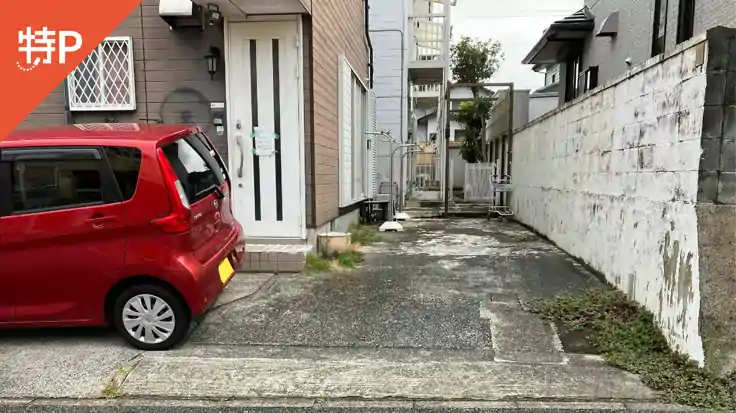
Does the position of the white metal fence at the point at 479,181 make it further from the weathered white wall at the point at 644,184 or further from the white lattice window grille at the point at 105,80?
the white lattice window grille at the point at 105,80

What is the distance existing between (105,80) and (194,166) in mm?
2942

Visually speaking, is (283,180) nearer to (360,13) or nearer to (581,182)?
(581,182)

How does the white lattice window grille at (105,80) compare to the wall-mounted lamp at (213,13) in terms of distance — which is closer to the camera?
the wall-mounted lamp at (213,13)

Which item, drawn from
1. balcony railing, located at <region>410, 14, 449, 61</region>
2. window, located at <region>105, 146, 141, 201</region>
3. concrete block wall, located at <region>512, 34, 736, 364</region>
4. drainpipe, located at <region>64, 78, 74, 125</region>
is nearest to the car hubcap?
window, located at <region>105, 146, 141, 201</region>

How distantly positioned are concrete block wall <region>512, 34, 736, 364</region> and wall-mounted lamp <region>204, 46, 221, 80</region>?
14.7 ft

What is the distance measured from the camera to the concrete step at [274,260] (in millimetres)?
5637

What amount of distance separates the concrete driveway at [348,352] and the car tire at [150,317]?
0.11 meters

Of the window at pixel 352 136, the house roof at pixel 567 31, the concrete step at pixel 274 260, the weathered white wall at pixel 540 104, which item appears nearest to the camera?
the concrete step at pixel 274 260

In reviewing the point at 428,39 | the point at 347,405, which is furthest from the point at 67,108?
the point at 428,39

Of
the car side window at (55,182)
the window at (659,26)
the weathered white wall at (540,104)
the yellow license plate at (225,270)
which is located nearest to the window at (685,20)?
the window at (659,26)

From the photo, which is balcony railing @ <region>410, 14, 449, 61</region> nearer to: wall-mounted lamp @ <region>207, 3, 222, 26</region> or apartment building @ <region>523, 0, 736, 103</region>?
apartment building @ <region>523, 0, 736, 103</region>

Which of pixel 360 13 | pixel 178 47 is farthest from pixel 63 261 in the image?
pixel 360 13

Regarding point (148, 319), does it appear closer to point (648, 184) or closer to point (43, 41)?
point (43, 41)

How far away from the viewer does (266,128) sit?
18.9 ft
